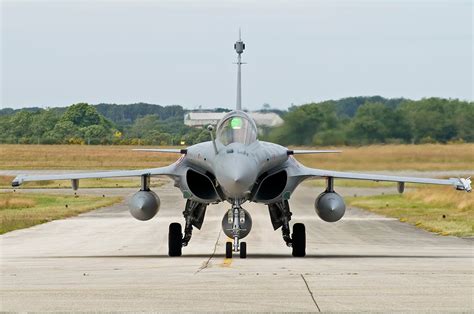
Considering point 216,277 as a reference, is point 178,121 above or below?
above

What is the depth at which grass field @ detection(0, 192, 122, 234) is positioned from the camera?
3378cm

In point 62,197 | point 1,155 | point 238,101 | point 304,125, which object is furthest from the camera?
point 1,155

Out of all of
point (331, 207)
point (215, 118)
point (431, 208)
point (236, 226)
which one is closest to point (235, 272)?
point (236, 226)

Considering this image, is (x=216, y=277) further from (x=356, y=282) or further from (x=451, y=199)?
(x=451, y=199)

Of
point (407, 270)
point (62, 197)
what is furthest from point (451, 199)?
point (407, 270)

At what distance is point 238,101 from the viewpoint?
930 inches

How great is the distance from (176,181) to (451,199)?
2248cm

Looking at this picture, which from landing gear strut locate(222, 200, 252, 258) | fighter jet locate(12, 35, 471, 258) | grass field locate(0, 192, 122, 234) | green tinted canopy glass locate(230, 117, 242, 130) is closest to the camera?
fighter jet locate(12, 35, 471, 258)

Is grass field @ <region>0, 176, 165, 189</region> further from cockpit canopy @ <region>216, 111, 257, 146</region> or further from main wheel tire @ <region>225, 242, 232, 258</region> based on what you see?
main wheel tire @ <region>225, 242, 232, 258</region>

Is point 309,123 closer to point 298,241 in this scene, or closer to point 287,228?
point 287,228

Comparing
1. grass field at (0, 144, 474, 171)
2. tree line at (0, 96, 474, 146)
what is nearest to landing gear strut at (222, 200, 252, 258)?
tree line at (0, 96, 474, 146)

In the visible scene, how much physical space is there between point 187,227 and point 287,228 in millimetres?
2054

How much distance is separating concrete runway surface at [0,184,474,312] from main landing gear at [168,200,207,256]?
25 centimetres

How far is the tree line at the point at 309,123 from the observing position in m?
28.9
